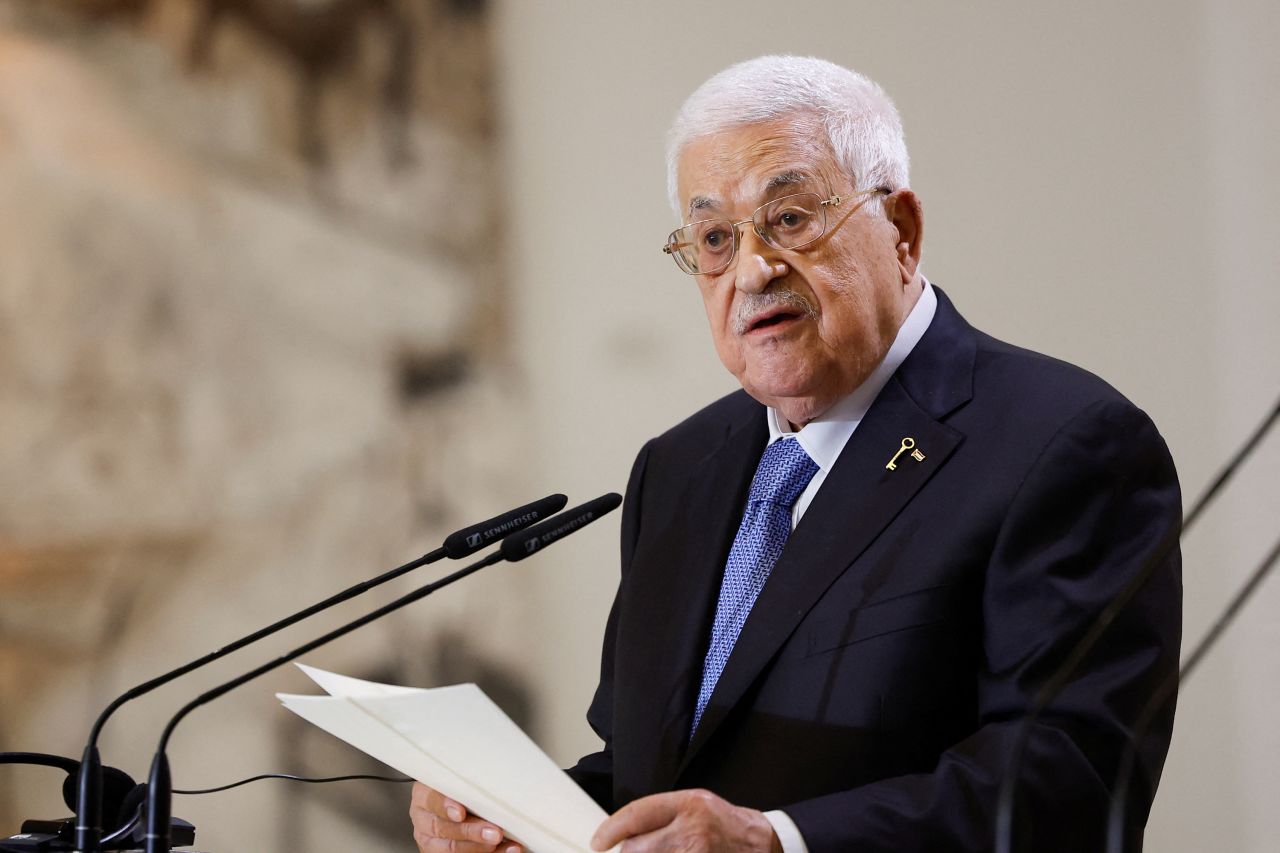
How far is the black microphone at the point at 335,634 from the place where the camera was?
1.27 meters

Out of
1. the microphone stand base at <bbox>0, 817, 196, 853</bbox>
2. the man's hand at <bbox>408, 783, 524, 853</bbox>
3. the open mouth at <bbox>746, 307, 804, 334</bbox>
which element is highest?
the open mouth at <bbox>746, 307, 804, 334</bbox>

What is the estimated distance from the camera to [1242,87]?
283cm

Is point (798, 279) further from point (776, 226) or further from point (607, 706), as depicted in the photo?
point (607, 706)

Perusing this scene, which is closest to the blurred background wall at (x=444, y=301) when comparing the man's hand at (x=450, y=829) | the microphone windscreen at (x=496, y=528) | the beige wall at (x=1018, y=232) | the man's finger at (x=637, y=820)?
the beige wall at (x=1018, y=232)

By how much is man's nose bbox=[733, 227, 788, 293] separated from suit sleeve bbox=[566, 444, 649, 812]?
43 cm

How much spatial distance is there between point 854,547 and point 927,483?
124 millimetres

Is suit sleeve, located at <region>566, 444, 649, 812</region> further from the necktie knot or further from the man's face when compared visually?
the man's face

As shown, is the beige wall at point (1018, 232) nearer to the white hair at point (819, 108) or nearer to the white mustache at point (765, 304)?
the white hair at point (819, 108)

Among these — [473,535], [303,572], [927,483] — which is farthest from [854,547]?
[303,572]

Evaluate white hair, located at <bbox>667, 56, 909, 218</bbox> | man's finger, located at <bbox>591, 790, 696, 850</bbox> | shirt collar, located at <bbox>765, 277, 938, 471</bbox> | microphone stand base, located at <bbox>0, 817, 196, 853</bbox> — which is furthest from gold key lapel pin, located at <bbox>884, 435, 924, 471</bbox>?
microphone stand base, located at <bbox>0, 817, 196, 853</bbox>

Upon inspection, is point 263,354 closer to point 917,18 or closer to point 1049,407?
point 917,18

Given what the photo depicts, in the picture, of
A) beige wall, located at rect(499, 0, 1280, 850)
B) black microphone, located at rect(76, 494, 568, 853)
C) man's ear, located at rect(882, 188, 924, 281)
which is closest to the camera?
black microphone, located at rect(76, 494, 568, 853)

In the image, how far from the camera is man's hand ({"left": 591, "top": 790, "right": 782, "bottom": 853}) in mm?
1276

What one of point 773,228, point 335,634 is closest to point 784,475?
point 773,228
